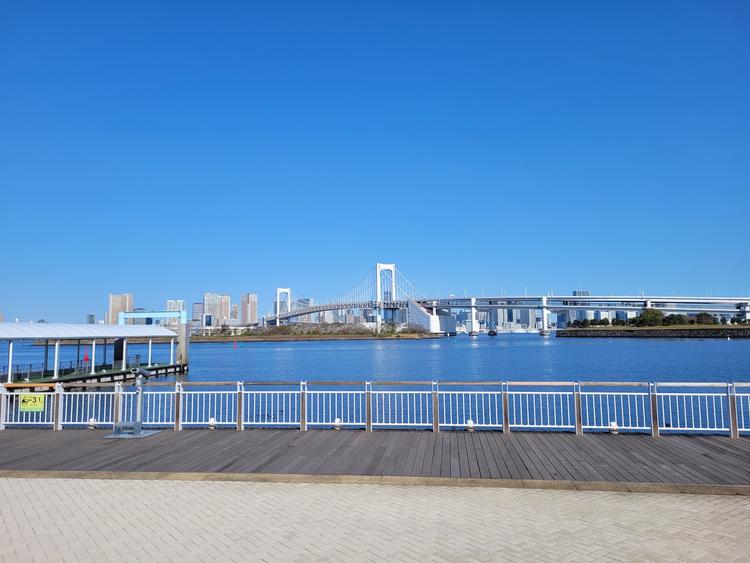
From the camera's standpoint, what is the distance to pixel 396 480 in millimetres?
6836

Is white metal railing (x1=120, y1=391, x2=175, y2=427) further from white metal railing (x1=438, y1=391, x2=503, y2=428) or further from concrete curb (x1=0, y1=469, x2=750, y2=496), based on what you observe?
white metal railing (x1=438, y1=391, x2=503, y2=428)

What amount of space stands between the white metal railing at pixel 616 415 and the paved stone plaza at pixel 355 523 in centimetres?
319

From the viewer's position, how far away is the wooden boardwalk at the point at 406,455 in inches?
277

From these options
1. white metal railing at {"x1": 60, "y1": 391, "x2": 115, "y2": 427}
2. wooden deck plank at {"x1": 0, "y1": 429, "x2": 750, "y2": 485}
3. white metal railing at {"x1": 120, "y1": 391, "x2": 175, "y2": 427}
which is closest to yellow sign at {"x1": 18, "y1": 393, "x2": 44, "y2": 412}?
white metal railing at {"x1": 60, "y1": 391, "x2": 115, "y2": 427}

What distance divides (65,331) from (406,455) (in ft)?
78.8

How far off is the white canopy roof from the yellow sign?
12.9 meters

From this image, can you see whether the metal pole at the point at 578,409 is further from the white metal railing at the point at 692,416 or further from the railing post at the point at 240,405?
the railing post at the point at 240,405

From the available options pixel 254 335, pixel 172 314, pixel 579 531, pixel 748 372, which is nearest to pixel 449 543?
pixel 579 531

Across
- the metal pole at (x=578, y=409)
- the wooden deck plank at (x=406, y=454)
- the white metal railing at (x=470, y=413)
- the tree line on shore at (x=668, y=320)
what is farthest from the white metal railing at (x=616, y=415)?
the tree line on shore at (x=668, y=320)

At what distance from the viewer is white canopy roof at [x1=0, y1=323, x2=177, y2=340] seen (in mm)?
22764

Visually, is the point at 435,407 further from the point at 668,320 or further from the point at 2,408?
the point at 668,320

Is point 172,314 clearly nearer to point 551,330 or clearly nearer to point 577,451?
point 577,451

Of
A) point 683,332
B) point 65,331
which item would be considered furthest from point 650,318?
point 65,331

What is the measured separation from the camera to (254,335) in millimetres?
124562
